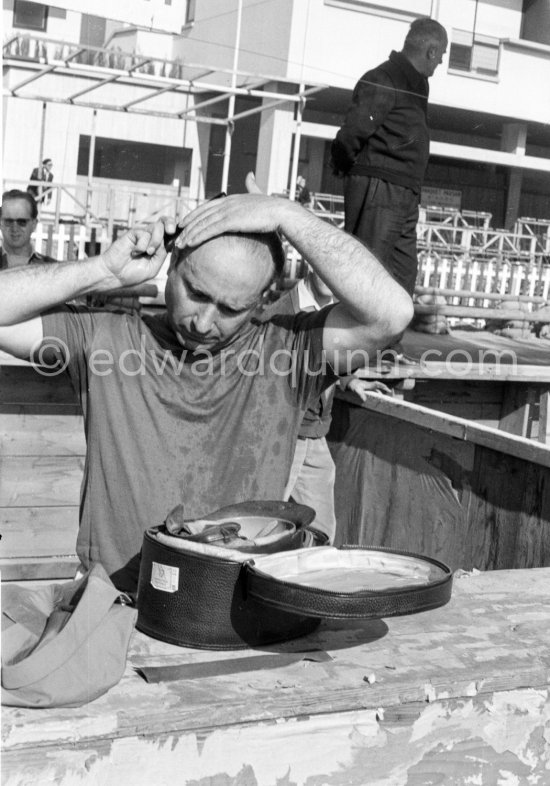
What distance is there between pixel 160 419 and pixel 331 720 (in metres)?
1.02

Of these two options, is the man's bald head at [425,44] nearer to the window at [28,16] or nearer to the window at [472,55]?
the window at [28,16]

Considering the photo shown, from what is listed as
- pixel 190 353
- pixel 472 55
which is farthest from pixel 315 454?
pixel 472 55

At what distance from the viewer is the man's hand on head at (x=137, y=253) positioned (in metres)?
2.61

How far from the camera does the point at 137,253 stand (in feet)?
8.64

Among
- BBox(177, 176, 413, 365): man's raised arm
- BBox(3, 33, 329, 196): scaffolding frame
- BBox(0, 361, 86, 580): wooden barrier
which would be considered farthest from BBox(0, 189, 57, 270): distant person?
BBox(177, 176, 413, 365): man's raised arm

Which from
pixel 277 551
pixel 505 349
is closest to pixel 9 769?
pixel 277 551

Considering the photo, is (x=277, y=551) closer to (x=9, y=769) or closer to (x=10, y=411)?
(x=9, y=769)

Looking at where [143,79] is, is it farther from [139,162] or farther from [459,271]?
[139,162]

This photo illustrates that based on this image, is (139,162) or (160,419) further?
(139,162)

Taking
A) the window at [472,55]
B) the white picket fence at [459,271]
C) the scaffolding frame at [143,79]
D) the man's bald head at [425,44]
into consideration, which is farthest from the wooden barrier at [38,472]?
the window at [472,55]

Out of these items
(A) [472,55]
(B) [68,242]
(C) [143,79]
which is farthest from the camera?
(A) [472,55]

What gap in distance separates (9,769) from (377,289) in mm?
1447

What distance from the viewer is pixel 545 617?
2.45 metres

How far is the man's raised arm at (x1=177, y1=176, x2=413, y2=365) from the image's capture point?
253cm
